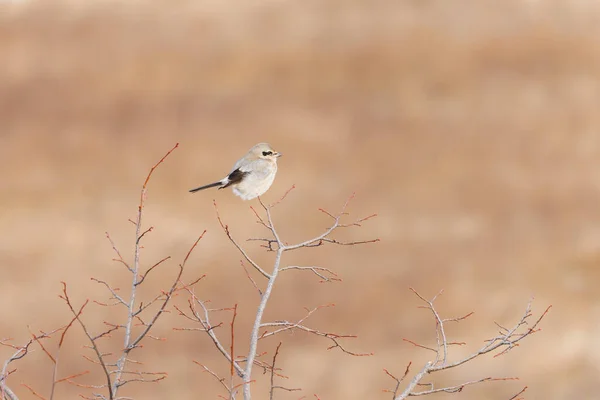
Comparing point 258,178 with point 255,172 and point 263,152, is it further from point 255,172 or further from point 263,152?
point 263,152

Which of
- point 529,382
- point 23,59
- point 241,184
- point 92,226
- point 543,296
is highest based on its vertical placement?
point 23,59

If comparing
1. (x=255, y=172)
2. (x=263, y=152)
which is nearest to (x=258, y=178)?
(x=255, y=172)

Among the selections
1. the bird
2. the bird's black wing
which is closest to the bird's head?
the bird

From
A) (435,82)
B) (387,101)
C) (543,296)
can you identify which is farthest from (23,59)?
(543,296)

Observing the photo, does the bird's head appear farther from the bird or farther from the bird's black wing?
the bird's black wing

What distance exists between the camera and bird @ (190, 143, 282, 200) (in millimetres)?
3814

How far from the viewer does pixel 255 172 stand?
150 inches

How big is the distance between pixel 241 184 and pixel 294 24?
301 cm

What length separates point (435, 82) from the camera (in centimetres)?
649

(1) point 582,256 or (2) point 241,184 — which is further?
(1) point 582,256

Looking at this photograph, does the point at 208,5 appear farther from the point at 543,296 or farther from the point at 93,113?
the point at 543,296

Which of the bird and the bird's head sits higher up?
the bird's head

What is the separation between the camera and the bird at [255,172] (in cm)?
381

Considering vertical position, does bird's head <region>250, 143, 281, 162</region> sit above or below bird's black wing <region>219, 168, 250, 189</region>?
above
